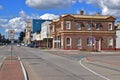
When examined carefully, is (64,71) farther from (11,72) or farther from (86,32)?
(86,32)

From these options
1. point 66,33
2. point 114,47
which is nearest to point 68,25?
point 66,33

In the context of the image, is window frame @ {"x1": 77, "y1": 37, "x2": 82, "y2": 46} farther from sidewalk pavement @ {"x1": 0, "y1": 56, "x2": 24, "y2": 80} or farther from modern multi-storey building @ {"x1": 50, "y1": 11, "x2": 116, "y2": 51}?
sidewalk pavement @ {"x1": 0, "y1": 56, "x2": 24, "y2": 80}

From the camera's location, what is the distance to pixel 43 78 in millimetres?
19219

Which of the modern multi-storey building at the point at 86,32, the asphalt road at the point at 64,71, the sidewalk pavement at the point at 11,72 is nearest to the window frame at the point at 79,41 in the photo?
the modern multi-storey building at the point at 86,32

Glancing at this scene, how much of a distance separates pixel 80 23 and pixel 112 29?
358 inches

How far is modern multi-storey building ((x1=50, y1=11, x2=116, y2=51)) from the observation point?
9162 centimetres

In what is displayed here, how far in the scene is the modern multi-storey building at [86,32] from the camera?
9162cm

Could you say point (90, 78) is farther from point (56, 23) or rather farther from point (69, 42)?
point (56, 23)

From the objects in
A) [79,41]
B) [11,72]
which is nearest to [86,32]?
[79,41]

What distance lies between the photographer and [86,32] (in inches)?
3674

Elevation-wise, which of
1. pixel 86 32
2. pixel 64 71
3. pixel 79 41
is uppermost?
pixel 86 32

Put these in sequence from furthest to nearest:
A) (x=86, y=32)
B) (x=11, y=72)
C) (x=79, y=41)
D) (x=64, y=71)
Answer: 1. (x=86, y=32)
2. (x=79, y=41)
3. (x=64, y=71)
4. (x=11, y=72)

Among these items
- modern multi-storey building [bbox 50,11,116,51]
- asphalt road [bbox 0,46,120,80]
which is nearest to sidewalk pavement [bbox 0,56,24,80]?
asphalt road [bbox 0,46,120,80]

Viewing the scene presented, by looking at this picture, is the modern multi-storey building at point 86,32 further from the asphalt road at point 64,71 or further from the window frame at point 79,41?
the asphalt road at point 64,71
